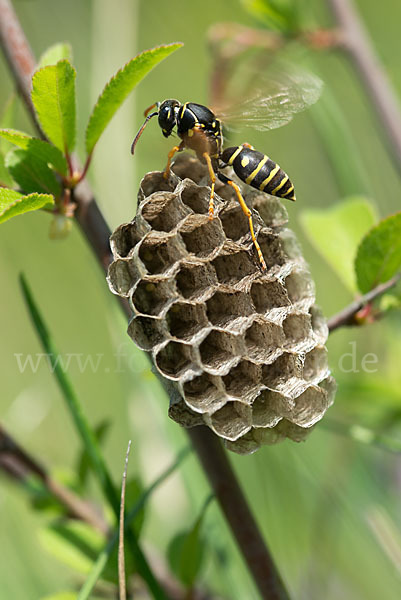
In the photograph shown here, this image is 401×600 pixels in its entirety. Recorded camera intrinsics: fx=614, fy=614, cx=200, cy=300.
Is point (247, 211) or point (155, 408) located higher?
point (247, 211)

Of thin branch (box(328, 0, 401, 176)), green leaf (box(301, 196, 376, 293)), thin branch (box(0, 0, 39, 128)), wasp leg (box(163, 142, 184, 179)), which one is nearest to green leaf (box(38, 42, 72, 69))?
thin branch (box(0, 0, 39, 128))

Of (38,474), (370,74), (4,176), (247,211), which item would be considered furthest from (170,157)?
(370,74)

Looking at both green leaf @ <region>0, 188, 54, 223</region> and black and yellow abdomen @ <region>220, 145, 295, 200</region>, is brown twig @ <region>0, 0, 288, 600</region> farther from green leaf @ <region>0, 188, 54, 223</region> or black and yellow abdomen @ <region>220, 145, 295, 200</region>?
black and yellow abdomen @ <region>220, 145, 295, 200</region>

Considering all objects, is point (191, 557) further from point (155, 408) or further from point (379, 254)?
point (379, 254)

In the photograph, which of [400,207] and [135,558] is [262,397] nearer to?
[135,558]

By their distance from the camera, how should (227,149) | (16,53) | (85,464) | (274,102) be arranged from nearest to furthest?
(16,53) < (227,149) < (274,102) < (85,464)

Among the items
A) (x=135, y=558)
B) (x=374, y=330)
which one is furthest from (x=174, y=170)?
(x=374, y=330)

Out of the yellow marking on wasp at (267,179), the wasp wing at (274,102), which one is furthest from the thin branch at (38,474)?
the wasp wing at (274,102)
